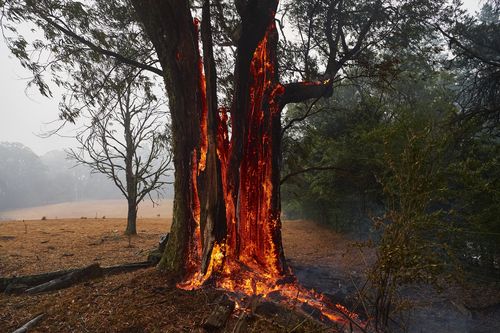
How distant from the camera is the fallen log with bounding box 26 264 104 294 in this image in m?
6.01

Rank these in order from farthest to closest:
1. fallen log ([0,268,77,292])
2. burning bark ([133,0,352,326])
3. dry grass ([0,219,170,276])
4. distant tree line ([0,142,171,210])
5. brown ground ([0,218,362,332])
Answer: distant tree line ([0,142,171,210]) < dry grass ([0,219,170,276]) < fallen log ([0,268,77,292]) < burning bark ([133,0,352,326]) < brown ground ([0,218,362,332])

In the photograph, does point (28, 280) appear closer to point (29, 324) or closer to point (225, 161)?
point (29, 324)

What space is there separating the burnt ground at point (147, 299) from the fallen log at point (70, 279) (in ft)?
1.04

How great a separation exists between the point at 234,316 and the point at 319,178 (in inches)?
533

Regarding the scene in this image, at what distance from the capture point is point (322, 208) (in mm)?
20000

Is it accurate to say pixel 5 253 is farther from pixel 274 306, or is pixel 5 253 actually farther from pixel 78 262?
pixel 274 306

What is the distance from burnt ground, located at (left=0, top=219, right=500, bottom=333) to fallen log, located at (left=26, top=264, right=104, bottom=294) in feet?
1.04

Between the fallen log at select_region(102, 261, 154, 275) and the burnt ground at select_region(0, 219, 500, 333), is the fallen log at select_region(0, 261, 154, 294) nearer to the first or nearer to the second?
the fallen log at select_region(102, 261, 154, 275)

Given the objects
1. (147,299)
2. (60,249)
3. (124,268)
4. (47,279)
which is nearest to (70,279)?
(47,279)

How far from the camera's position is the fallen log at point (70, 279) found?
19.7 ft

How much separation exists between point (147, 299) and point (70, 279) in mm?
2286

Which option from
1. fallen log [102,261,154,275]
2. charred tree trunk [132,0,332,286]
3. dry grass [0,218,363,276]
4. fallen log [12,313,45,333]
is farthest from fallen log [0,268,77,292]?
charred tree trunk [132,0,332,286]

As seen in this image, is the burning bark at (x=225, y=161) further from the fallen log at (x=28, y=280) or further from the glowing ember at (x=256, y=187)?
the fallen log at (x=28, y=280)

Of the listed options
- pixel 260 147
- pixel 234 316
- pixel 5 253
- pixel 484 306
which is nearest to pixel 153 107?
pixel 5 253
